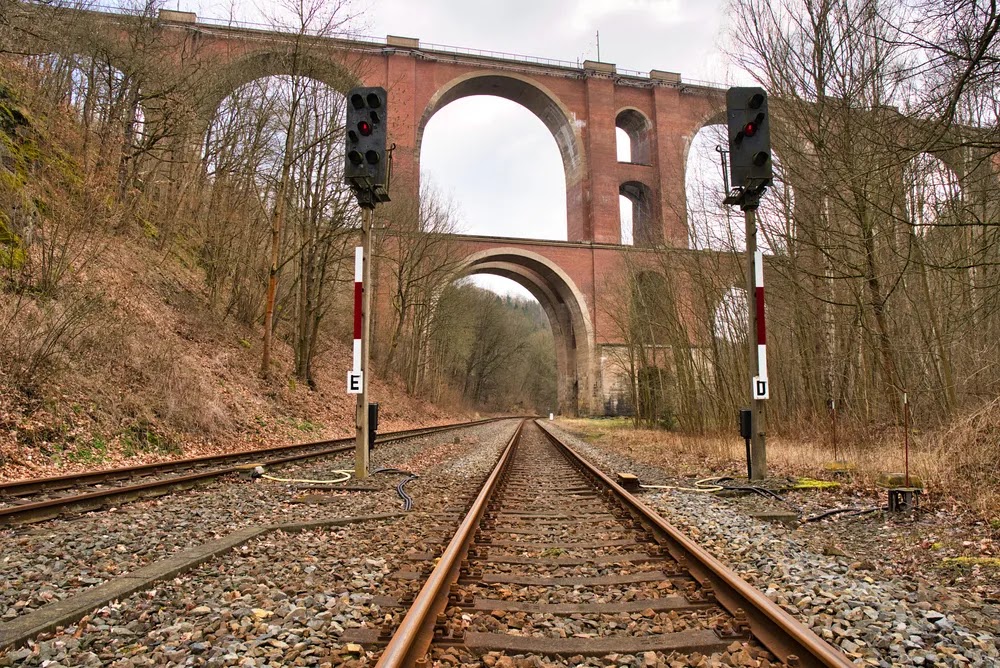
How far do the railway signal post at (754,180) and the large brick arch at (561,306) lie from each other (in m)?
27.1

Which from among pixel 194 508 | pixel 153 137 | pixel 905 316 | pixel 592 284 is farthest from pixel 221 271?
pixel 592 284

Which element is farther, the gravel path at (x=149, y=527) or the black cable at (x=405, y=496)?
the black cable at (x=405, y=496)

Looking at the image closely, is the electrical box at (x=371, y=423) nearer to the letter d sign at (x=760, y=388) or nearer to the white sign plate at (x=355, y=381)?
the white sign plate at (x=355, y=381)

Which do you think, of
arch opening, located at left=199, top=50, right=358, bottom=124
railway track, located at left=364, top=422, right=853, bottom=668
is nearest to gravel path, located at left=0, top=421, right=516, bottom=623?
railway track, located at left=364, top=422, right=853, bottom=668

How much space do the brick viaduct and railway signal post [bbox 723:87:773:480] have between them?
79.4 ft

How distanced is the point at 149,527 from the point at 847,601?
498 centimetres

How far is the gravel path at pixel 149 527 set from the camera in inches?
136

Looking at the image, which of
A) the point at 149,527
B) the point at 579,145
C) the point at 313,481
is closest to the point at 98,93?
the point at 313,481

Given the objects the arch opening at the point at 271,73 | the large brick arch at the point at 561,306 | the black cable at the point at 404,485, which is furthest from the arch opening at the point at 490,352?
the black cable at the point at 404,485

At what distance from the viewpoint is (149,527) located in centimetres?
486

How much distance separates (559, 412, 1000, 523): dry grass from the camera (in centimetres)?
576

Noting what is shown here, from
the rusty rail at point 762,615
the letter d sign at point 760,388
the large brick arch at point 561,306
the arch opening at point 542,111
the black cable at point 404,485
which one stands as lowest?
the black cable at point 404,485

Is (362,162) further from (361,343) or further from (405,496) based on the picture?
(405,496)

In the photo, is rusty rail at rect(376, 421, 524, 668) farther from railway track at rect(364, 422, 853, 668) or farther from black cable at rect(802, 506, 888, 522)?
black cable at rect(802, 506, 888, 522)
